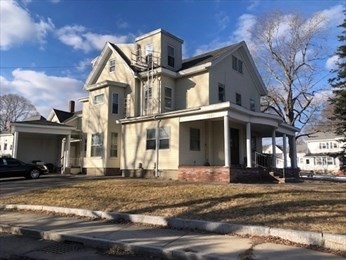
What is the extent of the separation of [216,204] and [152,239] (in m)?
3.12

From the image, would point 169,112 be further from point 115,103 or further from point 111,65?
point 111,65

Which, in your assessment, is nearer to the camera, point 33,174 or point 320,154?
point 33,174

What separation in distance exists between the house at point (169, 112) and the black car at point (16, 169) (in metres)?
3.72

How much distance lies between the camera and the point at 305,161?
69.9m

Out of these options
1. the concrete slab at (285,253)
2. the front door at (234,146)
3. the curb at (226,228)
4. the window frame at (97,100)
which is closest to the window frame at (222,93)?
the front door at (234,146)

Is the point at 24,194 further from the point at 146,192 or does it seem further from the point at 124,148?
the point at 124,148

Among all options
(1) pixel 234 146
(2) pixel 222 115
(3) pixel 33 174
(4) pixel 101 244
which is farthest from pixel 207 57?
(4) pixel 101 244

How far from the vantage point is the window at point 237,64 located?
80.7ft

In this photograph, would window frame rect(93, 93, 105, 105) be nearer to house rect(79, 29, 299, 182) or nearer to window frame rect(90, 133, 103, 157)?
house rect(79, 29, 299, 182)

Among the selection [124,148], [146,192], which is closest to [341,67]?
[124,148]

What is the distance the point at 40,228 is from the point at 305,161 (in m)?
67.4

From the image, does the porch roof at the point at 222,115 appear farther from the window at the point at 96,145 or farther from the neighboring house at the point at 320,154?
the neighboring house at the point at 320,154

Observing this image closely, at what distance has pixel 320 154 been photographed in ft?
209

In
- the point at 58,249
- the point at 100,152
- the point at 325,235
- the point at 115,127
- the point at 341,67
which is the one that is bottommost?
the point at 58,249
